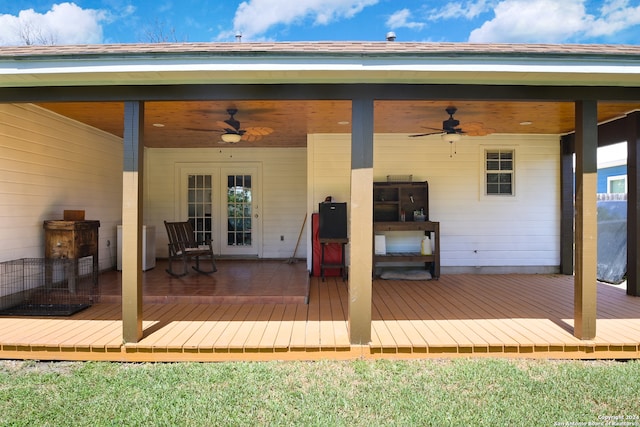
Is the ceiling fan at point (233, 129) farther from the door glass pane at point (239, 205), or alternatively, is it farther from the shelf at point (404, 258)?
the shelf at point (404, 258)

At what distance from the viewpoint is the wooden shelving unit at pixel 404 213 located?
19.3ft

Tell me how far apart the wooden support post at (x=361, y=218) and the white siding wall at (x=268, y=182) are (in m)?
4.36

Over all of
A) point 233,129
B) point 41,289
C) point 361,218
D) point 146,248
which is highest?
point 233,129

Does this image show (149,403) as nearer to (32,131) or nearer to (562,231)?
(32,131)

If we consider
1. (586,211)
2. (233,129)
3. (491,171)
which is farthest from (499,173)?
(233,129)

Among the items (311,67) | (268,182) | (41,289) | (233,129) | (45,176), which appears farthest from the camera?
(268,182)

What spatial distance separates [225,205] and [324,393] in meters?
5.45

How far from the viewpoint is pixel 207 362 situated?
305cm

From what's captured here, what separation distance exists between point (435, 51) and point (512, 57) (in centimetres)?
60

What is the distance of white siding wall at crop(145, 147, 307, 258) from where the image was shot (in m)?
7.43

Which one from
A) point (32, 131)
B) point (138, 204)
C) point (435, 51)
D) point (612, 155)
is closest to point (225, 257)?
point (32, 131)

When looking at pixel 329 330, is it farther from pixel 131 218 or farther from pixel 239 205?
pixel 239 205

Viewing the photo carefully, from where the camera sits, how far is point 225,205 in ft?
24.5

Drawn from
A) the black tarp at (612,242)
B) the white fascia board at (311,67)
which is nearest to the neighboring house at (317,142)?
the white fascia board at (311,67)
